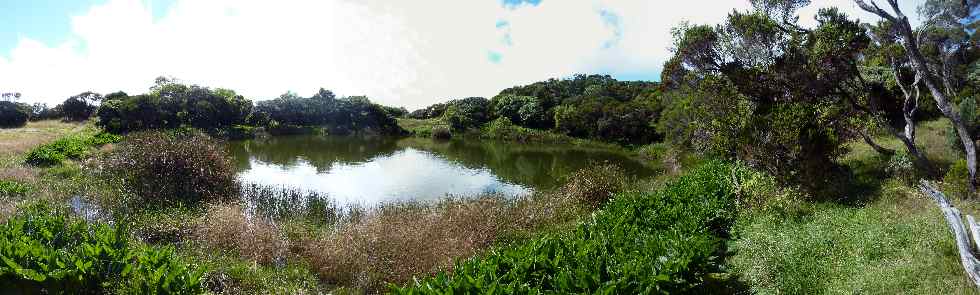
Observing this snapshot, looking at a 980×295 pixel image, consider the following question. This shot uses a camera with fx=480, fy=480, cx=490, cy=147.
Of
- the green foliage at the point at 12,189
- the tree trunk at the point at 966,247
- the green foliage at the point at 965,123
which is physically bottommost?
the green foliage at the point at 12,189

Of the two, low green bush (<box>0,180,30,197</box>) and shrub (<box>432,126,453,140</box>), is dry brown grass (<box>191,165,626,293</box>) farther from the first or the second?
shrub (<box>432,126,453,140</box>)

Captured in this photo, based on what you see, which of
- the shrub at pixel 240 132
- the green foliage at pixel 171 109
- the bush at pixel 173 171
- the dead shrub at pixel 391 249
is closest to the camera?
the dead shrub at pixel 391 249

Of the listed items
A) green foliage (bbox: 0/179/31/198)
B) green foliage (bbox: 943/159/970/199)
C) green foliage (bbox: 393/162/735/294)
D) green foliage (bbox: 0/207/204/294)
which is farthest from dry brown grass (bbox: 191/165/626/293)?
green foliage (bbox: 943/159/970/199)

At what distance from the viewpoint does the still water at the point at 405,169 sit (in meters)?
21.5

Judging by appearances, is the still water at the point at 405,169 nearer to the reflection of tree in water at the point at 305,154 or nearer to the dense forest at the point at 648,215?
the reflection of tree in water at the point at 305,154

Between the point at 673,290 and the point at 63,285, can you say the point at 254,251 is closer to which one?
the point at 63,285

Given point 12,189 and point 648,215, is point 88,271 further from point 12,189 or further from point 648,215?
point 12,189

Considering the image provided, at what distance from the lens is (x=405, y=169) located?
95.7 feet

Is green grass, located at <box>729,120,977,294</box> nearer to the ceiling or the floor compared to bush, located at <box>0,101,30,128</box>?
nearer to the floor

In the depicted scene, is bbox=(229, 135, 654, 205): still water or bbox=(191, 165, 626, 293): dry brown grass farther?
bbox=(229, 135, 654, 205): still water

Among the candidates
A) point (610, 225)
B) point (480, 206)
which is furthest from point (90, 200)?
point (610, 225)

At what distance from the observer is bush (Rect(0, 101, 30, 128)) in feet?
140

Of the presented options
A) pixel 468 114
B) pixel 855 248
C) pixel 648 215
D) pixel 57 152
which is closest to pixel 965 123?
pixel 855 248

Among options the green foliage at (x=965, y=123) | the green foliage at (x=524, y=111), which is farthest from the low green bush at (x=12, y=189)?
the green foliage at (x=524, y=111)
